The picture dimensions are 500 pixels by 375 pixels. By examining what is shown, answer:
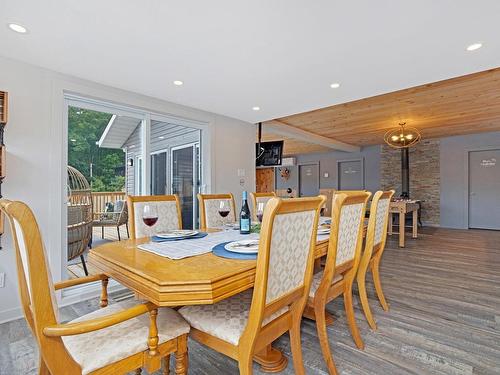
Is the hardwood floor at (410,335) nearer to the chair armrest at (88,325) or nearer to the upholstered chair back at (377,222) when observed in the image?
the upholstered chair back at (377,222)

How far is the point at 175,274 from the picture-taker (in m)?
1.13

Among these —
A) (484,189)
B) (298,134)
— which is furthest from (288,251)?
(484,189)

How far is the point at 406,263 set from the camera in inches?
156

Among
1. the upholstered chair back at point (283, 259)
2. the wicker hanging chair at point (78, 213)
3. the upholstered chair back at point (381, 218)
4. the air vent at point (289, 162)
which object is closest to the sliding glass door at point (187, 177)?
the wicker hanging chair at point (78, 213)

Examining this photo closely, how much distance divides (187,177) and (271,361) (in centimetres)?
337

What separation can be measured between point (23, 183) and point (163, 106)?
1.79 metres

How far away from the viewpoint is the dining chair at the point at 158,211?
214cm

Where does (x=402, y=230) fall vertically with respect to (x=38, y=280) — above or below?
below

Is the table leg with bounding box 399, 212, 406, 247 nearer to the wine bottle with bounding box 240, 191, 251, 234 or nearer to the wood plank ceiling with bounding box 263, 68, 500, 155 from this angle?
the wood plank ceiling with bounding box 263, 68, 500, 155

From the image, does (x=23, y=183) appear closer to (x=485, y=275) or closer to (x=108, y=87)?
(x=108, y=87)

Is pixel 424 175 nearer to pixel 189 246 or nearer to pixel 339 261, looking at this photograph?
pixel 339 261

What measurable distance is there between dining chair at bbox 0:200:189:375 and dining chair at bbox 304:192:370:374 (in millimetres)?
814

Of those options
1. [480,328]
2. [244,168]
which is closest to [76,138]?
[244,168]

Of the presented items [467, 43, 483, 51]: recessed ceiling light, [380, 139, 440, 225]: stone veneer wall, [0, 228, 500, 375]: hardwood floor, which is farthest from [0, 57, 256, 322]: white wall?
[380, 139, 440, 225]: stone veneer wall
